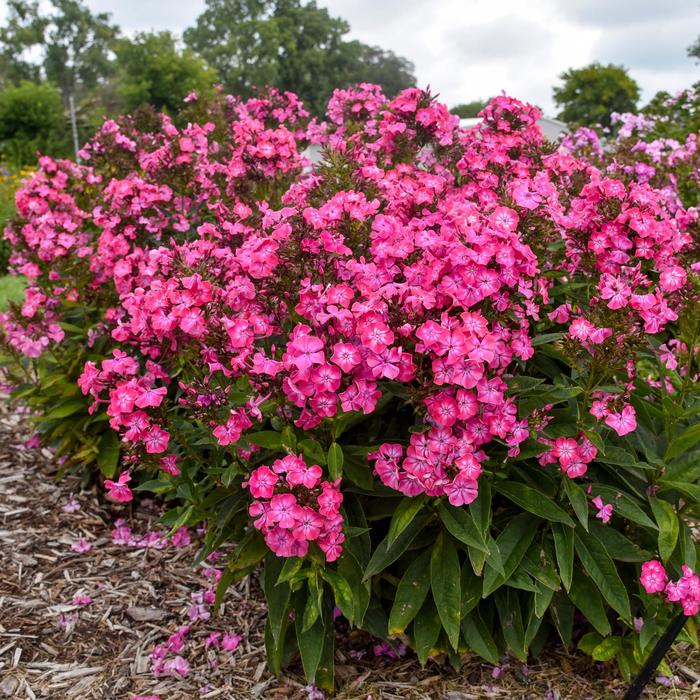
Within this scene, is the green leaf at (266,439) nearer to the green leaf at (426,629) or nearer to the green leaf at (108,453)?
the green leaf at (426,629)

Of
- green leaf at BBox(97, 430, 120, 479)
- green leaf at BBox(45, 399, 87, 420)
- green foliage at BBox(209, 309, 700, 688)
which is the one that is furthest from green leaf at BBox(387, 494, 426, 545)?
green leaf at BBox(45, 399, 87, 420)

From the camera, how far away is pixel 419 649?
262 cm

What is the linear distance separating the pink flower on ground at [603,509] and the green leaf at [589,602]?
27 centimetres

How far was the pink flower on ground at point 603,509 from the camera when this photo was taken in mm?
2549

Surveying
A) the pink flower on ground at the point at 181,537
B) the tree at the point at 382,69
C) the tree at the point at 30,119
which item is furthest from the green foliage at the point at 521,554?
the tree at the point at 382,69

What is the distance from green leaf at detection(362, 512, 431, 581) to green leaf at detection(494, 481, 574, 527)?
0.30 m

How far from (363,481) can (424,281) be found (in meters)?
0.79

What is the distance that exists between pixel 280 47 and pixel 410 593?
5485 centimetres

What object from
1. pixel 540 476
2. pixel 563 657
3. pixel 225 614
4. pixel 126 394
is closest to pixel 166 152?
pixel 126 394

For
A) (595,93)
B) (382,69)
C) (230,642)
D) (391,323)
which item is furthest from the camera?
(382,69)

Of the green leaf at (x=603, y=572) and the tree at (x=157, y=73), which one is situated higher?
the tree at (x=157, y=73)

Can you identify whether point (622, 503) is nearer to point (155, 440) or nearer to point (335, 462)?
point (335, 462)

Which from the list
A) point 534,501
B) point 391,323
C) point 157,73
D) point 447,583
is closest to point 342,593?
point 447,583

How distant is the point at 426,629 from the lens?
2668 millimetres
